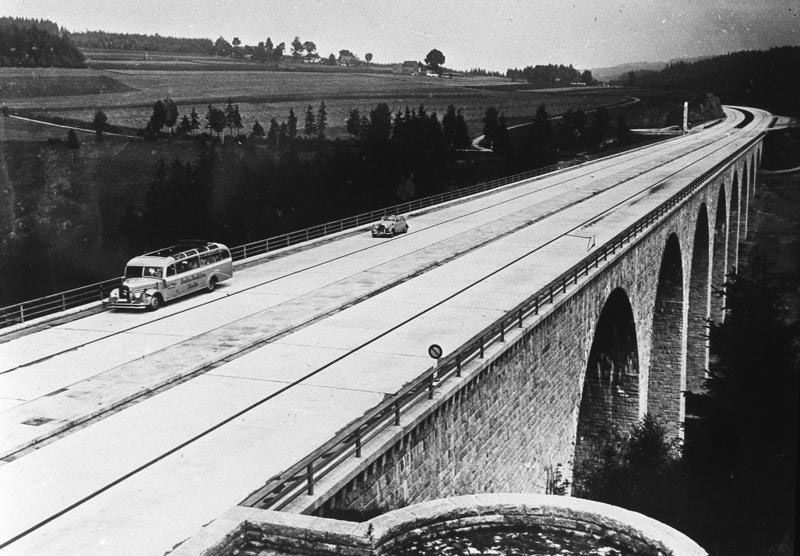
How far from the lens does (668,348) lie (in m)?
44.0

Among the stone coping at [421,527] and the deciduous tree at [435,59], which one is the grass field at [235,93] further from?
the stone coping at [421,527]

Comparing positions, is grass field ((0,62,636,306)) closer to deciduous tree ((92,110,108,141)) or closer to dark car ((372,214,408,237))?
deciduous tree ((92,110,108,141))

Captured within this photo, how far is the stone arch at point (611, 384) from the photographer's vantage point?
33719mm

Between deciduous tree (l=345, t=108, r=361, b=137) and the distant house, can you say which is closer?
deciduous tree (l=345, t=108, r=361, b=137)

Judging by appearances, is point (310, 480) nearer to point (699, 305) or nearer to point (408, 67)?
point (699, 305)

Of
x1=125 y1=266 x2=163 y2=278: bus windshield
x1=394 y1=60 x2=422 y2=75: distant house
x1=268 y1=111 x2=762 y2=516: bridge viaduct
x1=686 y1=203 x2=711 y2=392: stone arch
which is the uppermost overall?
x1=394 y1=60 x2=422 y2=75: distant house

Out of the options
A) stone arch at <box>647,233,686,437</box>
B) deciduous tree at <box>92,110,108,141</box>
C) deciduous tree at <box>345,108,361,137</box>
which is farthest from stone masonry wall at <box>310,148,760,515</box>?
deciduous tree at <box>345,108,361,137</box>

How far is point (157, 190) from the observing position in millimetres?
69062

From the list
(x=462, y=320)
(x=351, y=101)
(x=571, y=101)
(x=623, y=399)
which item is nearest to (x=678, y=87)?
(x=571, y=101)

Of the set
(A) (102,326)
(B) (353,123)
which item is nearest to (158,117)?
(B) (353,123)

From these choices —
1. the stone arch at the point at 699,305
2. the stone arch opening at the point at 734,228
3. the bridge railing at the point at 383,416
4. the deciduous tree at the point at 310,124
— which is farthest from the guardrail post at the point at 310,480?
Result: the deciduous tree at the point at 310,124

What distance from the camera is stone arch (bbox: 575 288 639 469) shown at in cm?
3372

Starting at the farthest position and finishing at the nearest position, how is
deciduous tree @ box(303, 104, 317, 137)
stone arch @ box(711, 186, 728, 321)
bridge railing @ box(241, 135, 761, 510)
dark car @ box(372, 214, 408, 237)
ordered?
deciduous tree @ box(303, 104, 317, 137) → stone arch @ box(711, 186, 728, 321) → dark car @ box(372, 214, 408, 237) → bridge railing @ box(241, 135, 761, 510)

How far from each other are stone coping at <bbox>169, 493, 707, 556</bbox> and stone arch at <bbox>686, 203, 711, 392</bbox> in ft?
142
